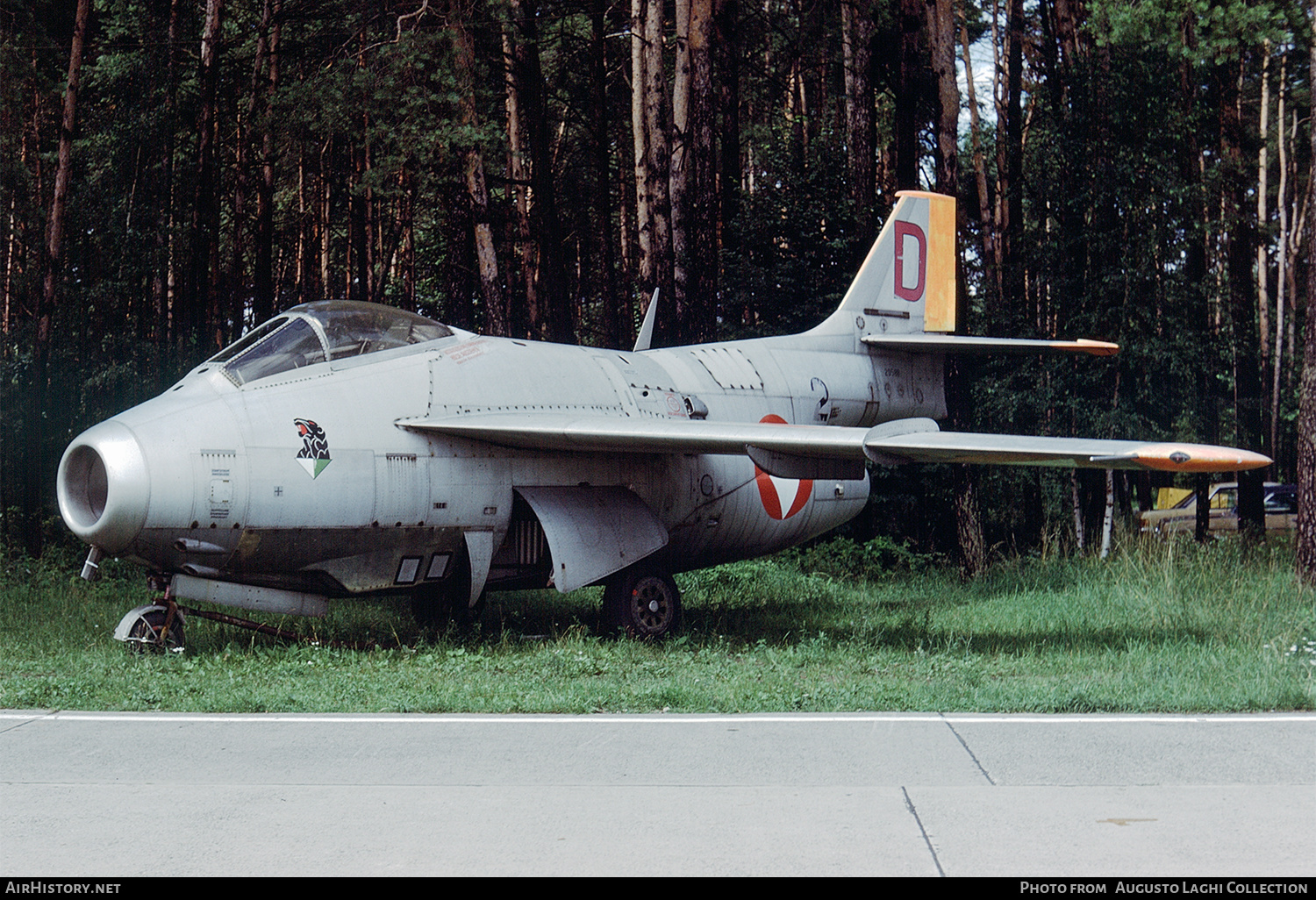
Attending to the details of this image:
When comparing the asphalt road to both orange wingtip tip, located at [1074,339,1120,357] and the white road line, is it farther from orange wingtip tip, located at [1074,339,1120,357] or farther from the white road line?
orange wingtip tip, located at [1074,339,1120,357]

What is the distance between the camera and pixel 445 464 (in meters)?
10.4

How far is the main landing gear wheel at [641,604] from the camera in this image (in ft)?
37.4

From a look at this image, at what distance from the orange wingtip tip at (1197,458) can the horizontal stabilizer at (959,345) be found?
4700mm

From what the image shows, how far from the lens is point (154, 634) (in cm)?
979

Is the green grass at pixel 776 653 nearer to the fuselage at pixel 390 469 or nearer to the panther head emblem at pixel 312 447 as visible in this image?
the fuselage at pixel 390 469

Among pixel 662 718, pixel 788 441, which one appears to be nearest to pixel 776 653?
pixel 788 441

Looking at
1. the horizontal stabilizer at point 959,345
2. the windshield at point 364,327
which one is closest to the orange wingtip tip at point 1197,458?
the horizontal stabilizer at point 959,345

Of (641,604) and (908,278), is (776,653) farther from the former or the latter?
(908,278)

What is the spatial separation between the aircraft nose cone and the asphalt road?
181 cm

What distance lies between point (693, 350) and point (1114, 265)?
8310 millimetres

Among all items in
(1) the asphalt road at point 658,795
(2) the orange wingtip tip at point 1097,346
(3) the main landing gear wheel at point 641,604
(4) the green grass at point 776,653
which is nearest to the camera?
(1) the asphalt road at point 658,795

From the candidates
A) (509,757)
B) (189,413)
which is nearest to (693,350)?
(189,413)

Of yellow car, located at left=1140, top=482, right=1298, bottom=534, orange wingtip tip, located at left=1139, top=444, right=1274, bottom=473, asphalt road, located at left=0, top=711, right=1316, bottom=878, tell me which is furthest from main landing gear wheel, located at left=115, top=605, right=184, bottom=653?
yellow car, located at left=1140, top=482, right=1298, bottom=534

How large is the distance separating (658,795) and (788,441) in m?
4.92
